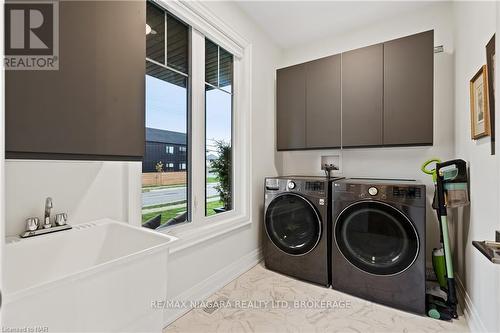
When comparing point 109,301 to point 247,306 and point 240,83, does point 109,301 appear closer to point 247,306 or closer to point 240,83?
point 247,306

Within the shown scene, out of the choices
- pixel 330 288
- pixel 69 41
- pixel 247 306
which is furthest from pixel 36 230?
pixel 330 288

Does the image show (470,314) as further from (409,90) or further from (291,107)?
(291,107)

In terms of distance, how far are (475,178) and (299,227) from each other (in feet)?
4.54

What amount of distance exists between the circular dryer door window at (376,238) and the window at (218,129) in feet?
3.72

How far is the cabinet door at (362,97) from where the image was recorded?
223 centimetres

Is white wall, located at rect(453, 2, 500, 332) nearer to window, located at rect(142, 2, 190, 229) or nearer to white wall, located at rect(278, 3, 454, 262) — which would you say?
white wall, located at rect(278, 3, 454, 262)

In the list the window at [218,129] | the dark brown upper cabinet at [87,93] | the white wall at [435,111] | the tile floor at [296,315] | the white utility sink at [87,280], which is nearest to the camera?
the white utility sink at [87,280]

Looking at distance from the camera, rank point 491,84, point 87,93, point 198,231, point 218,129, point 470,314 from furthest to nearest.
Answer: point 218,129, point 198,231, point 470,314, point 491,84, point 87,93

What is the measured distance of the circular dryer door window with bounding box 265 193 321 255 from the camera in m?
2.23

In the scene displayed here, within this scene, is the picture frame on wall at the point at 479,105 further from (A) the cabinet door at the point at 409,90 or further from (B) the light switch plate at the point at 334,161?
(B) the light switch plate at the point at 334,161

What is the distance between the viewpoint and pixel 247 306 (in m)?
1.87

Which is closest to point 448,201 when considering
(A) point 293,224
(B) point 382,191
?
(B) point 382,191

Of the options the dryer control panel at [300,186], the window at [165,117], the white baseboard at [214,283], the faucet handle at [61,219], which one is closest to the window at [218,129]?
the window at [165,117]

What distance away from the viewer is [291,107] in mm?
2725
